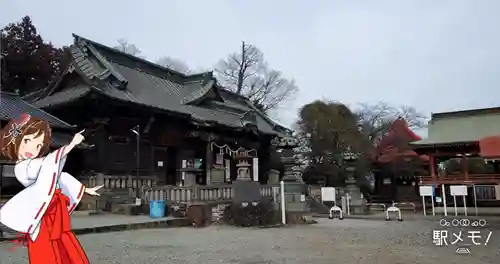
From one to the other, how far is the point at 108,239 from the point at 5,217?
22.0ft

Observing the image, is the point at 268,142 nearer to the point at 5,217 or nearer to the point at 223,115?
the point at 223,115

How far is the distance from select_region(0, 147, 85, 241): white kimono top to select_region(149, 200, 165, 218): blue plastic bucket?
1111cm

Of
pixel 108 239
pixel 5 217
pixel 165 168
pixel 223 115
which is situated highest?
pixel 223 115

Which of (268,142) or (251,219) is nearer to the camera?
(251,219)

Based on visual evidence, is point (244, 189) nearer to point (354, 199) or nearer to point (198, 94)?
point (354, 199)

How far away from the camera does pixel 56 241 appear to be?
400 centimetres

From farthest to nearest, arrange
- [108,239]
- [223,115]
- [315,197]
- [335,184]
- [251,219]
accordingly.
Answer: [335,184]
[223,115]
[315,197]
[251,219]
[108,239]

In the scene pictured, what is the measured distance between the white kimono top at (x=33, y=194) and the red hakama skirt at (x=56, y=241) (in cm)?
7

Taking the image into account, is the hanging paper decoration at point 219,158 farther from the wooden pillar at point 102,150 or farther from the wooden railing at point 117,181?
the wooden pillar at point 102,150

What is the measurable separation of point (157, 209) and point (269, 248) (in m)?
6.95

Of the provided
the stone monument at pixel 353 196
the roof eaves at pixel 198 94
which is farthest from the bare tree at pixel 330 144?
the roof eaves at pixel 198 94

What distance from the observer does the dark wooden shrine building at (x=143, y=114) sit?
60.6 feet

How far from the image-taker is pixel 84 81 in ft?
63.7

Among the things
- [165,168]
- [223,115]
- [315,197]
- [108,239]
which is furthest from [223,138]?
[108,239]
